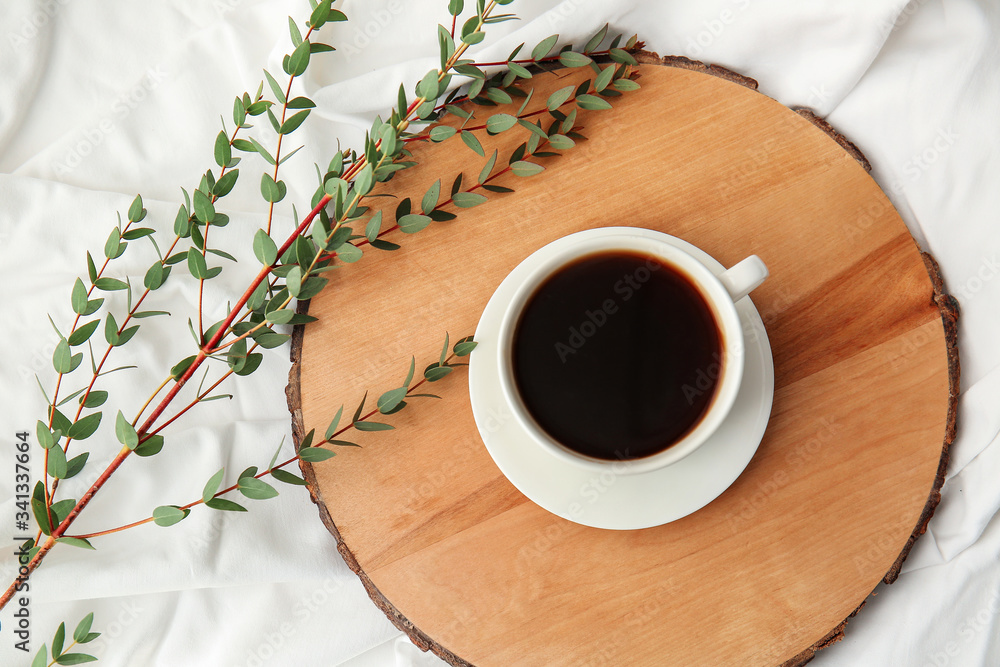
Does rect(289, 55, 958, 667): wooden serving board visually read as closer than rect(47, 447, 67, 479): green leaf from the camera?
No

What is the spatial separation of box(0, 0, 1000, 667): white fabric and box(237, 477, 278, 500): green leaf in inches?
Result: 12.7

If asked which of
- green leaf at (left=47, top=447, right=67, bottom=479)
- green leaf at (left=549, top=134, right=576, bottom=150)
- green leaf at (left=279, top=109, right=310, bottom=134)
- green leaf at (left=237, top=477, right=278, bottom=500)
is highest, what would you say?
green leaf at (left=279, top=109, right=310, bottom=134)

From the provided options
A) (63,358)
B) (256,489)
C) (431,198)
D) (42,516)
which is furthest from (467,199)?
(42,516)

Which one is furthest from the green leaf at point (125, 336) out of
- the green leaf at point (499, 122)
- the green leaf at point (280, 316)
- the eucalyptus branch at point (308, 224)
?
the green leaf at point (499, 122)

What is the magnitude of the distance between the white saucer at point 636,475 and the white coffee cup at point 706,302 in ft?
0.23

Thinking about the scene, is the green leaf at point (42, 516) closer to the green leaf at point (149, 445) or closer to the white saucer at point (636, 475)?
the green leaf at point (149, 445)

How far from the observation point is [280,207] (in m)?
1.21

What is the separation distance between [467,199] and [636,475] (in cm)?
45

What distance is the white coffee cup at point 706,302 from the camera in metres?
0.81

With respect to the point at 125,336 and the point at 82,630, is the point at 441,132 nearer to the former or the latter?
the point at 125,336

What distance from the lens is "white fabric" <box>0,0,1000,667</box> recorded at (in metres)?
1.07

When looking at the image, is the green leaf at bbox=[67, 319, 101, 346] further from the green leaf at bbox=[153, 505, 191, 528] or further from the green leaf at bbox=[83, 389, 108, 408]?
the green leaf at bbox=[153, 505, 191, 528]

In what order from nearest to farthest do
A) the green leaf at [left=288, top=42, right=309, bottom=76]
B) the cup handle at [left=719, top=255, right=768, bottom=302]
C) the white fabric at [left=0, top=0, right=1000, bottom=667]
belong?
1. the cup handle at [left=719, top=255, right=768, bottom=302]
2. the green leaf at [left=288, top=42, right=309, bottom=76]
3. the white fabric at [left=0, top=0, right=1000, bottom=667]

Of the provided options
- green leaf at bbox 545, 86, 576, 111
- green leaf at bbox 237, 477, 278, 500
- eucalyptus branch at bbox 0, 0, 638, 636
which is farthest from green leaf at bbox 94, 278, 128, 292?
green leaf at bbox 545, 86, 576, 111
